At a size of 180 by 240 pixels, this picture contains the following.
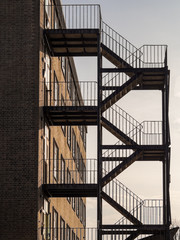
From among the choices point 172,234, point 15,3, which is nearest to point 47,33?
point 15,3

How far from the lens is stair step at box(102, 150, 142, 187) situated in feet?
103

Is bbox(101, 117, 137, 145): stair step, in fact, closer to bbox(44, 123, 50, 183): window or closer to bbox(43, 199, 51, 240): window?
bbox(44, 123, 50, 183): window

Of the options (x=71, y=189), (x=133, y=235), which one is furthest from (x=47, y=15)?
(x=133, y=235)

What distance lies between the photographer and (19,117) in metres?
30.7

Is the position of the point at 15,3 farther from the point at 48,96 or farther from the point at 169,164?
the point at 169,164

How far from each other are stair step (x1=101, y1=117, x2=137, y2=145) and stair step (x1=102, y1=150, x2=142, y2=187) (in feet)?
2.04

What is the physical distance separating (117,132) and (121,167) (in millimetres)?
1667

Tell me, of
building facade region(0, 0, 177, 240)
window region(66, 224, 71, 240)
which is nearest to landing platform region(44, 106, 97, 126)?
building facade region(0, 0, 177, 240)

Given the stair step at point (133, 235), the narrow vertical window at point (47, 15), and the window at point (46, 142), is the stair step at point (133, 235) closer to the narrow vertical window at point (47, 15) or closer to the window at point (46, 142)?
the window at point (46, 142)

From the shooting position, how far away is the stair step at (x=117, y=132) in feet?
104

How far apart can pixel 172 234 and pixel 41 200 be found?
6.57m

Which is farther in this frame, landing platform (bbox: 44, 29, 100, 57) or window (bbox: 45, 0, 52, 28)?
window (bbox: 45, 0, 52, 28)

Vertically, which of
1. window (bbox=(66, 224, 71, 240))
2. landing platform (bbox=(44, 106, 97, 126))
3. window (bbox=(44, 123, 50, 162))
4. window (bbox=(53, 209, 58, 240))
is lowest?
window (bbox=(66, 224, 71, 240))

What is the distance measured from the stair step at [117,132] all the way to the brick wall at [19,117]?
11.4ft
